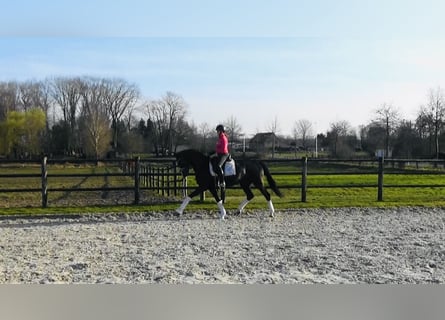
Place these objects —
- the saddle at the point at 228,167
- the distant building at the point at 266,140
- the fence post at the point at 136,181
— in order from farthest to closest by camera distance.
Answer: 1. the distant building at the point at 266,140
2. the fence post at the point at 136,181
3. the saddle at the point at 228,167

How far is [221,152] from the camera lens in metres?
8.27

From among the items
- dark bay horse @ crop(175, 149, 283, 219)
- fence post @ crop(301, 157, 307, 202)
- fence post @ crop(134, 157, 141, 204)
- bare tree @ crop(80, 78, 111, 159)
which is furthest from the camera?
bare tree @ crop(80, 78, 111, 159)

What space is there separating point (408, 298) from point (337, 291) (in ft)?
1.72

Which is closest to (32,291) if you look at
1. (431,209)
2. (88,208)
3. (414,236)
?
(414,236)

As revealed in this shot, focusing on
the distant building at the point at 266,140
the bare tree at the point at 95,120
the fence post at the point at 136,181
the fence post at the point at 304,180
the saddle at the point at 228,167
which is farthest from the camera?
the distant building at the point at 266,140

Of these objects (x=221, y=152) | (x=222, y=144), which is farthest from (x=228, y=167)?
(x=222, y=144)

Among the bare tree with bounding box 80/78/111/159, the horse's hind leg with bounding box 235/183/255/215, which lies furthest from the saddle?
the bare tree with bounding box 80/78/111/159

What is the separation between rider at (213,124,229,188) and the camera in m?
8.18

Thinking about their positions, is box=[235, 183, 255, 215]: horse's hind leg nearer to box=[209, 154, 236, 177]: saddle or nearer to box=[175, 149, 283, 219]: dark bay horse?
box=[175, 149, 283, 219]: dark bay horse

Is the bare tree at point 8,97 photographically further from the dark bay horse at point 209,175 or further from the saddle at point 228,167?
the saddle at point 228,167

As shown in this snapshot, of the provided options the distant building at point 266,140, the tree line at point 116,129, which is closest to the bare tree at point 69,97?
the tree line at point 116,129

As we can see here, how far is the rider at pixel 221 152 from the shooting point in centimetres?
818

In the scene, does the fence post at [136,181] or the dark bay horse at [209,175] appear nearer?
the dark bay horse at [209,175]

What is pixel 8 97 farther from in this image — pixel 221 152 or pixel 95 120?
pixel 221 152
